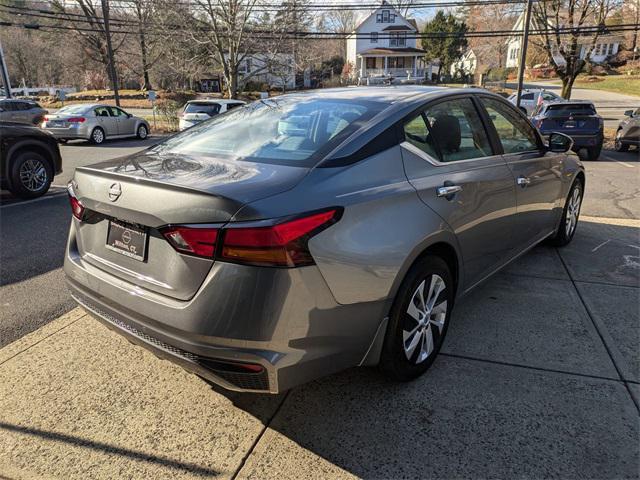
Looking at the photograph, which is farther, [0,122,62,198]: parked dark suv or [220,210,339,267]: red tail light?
[0,122,62,198]: parked dark suv

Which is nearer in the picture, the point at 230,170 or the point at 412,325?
the point at 230,170

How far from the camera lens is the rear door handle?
280 centimetres

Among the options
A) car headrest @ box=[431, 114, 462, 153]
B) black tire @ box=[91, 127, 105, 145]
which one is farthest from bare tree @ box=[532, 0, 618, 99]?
car headrest @ box=[431, 114, 462, 153]

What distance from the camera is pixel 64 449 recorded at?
2391mm

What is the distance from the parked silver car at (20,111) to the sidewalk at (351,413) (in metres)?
18.6

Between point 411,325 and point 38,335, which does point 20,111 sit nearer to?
point 38,335

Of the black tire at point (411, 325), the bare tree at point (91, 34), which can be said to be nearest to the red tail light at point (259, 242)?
the black tire at point (411, 325)

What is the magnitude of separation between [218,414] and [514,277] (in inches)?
119

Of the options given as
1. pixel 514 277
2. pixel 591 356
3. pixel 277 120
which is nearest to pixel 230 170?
pixel 277 120

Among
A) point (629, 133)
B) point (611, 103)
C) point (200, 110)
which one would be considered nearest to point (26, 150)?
point (200, 110)

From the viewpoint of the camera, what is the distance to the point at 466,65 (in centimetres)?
7319

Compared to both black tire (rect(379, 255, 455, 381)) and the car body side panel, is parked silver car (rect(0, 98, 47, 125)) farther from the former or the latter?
black tire (rect(379, 255, 455, 381))

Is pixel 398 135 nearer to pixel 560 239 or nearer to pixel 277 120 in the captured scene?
pixel 277 120

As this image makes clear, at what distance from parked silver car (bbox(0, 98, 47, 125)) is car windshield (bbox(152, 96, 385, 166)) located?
1879 cm
